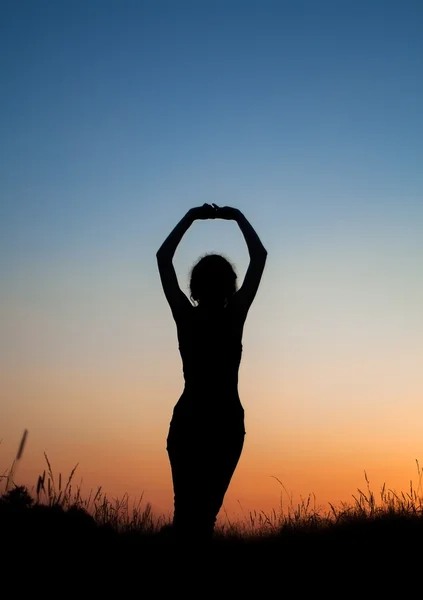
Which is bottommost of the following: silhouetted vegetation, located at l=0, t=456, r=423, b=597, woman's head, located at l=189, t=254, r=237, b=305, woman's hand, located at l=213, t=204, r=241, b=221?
silhouetted vegetation, located at l=0, t=456, r=423, b=597

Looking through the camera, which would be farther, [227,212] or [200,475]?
[227,212]

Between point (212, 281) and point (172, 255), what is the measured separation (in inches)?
14.6

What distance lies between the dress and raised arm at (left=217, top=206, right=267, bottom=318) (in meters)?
0.18

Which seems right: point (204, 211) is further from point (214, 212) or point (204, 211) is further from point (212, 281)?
point (212, 281)

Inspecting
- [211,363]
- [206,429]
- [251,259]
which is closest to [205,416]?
[206,429]

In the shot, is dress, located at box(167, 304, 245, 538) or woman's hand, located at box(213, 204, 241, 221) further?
woman's hand, located at box(213, 204, 241, 221)

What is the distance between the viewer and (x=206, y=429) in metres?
3.90

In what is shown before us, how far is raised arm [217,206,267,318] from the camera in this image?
409cm

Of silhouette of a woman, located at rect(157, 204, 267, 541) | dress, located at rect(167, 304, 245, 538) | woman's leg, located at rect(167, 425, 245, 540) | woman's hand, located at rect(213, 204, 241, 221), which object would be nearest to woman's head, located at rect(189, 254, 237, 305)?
silhouette of a woman, located at rect(157, 204, 267, 541)

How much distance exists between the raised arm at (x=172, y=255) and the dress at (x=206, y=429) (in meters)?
0.25

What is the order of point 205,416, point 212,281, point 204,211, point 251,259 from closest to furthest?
point 205,416
point 212,281
point 251,259
point 204,211

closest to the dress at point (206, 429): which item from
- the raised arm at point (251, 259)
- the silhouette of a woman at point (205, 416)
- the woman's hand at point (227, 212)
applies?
the silhouette of a woman at point (205, 416)

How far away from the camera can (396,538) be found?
5598 mm

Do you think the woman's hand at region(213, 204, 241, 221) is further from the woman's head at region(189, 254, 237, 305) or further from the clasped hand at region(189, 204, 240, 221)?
the woman's head at region(189, 254, 237, 305)
